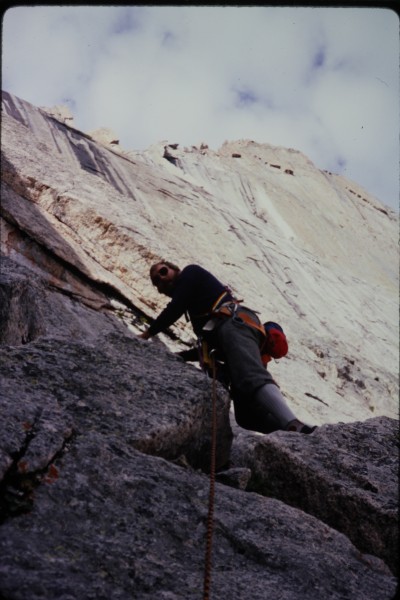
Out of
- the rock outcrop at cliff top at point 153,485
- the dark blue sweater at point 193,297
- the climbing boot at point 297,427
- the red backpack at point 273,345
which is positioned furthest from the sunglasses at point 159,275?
the climbing boot at point 297,427

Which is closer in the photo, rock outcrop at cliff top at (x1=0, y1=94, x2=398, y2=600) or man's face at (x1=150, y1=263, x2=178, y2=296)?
rock outcrop at cliff top at (x1=0, y1=94, x2=398, y2=600)

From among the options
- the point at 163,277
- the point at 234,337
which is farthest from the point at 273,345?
the point at 163,277

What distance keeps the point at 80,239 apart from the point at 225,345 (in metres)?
6.11

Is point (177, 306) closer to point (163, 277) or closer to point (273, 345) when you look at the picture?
point (163, 277)

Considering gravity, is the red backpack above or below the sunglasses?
above

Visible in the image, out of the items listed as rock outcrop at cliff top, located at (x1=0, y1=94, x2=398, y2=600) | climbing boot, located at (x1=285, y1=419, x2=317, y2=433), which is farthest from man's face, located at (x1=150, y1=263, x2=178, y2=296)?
climbing boot, located at (x1=285, y1=419, x2=317, y2=433)

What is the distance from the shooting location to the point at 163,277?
18.1 feet

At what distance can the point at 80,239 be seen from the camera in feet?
34.1

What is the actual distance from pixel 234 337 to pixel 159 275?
1.05 meters

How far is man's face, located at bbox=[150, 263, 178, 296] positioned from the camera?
18.1 ft

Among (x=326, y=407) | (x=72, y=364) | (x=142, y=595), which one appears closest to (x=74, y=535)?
(x=142, y=595)

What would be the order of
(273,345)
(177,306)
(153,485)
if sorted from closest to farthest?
(153,485), (177,306), (273,345)

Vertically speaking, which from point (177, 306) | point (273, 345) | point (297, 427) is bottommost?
point (177, 306)

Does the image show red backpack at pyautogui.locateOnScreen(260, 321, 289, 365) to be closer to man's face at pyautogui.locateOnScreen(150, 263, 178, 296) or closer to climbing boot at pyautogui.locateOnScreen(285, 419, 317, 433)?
climbing boot at pyautogui.locateOnScreen(285, 419, 317, 433)
